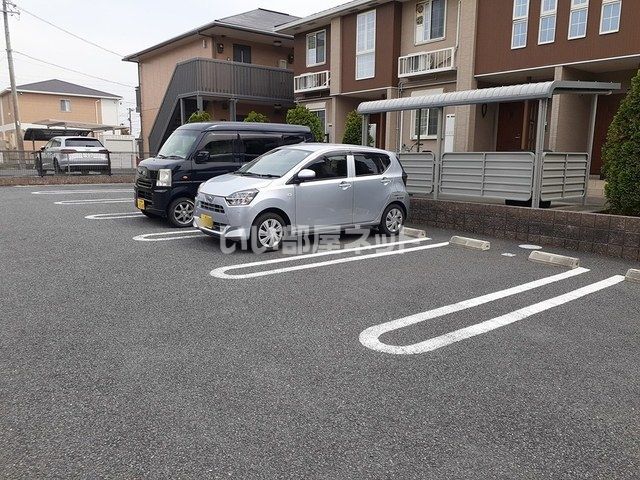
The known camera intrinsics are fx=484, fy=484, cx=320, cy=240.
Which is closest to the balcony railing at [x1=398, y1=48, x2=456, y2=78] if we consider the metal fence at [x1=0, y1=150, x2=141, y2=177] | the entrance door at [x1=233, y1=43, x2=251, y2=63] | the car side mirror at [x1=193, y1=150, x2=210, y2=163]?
the entrance door at [x1=233, y1=43, x2=251, y2=63]

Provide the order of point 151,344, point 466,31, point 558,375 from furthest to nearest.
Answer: point 466,31 < point 151,344 < point 558,375

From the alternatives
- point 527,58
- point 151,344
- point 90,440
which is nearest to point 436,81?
point 527,58

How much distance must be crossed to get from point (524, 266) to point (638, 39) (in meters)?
8.96

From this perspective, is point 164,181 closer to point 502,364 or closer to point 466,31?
point 502,364

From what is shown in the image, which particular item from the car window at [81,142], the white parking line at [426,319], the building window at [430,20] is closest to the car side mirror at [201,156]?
the white parking line at [426,319]

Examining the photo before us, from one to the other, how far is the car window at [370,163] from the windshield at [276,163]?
93cm

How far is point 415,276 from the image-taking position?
603 cm

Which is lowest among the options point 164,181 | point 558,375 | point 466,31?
point 558,375

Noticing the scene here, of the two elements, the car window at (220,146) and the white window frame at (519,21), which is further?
the white window frame at (519,21)

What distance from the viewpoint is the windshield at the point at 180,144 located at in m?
9.16

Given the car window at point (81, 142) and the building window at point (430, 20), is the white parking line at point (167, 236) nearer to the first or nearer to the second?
the building window at point (430, 20)

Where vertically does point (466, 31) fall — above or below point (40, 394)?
above

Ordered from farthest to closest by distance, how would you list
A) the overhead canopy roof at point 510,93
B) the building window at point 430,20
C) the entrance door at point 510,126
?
the building window at point 430,20 < the entrance door at point 510,126 < the overhead canopy roof at point 510,93

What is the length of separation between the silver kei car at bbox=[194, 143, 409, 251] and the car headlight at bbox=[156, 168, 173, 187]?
1.46m
